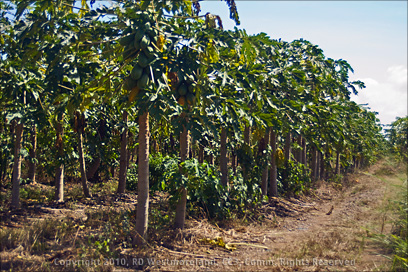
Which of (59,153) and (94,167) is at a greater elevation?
(59,153)

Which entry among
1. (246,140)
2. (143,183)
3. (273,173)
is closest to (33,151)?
(246,140)

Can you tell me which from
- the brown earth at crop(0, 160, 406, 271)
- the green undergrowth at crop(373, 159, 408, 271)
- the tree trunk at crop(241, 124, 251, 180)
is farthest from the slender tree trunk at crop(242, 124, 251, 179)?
the green undergrowth at crop(373, 159, 408, 271)

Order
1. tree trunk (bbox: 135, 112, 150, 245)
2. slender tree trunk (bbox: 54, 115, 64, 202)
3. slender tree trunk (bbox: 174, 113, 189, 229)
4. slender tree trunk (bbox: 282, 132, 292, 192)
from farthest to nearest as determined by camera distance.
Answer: slender tree trunk (bbox: 282, 132, 292, 192), slender tree trunk (bbox: 54, 115, 64, 202), slender tree trunk (bbox: 174, 113, 189, 229), tree trunk (bbox: 135, 112, 150, 245)

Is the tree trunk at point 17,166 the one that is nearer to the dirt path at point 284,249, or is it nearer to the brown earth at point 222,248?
the brown earth at point 222,248

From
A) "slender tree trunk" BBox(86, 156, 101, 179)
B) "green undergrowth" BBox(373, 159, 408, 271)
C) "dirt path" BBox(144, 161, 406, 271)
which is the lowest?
"dirt path" BBox(144, 161, 406, 271)

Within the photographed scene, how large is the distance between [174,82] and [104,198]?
18.3ft

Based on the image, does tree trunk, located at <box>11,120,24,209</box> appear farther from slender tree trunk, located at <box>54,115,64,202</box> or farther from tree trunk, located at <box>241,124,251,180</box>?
tree trunk, located at <box>241,124,251,180</box>

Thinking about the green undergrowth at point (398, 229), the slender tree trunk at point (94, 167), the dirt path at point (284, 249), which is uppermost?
the slender tree trunk at point (94, 167)

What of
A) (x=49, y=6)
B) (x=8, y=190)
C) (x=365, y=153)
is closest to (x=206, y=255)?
(x=49, y=6)

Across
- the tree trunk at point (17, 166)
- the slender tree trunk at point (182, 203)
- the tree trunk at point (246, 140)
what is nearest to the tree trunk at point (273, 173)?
the tree trunk at point (246, 140)

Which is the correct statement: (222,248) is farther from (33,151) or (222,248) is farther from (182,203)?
(33,151)

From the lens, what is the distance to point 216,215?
795 cm

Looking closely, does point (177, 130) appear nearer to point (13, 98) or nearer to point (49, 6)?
point (49, 6)

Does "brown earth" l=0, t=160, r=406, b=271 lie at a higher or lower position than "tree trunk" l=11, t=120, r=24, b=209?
lower
